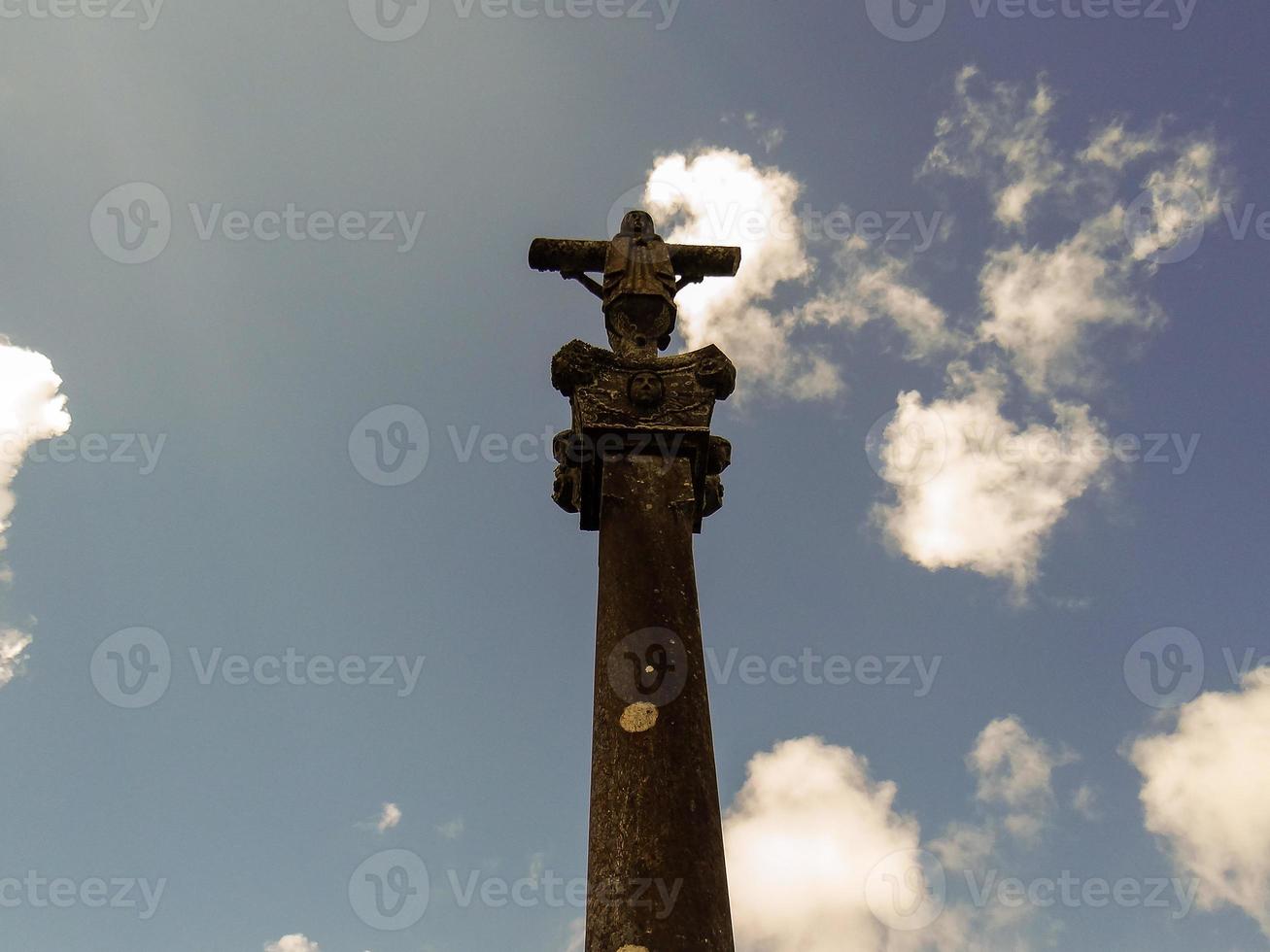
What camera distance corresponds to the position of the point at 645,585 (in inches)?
216

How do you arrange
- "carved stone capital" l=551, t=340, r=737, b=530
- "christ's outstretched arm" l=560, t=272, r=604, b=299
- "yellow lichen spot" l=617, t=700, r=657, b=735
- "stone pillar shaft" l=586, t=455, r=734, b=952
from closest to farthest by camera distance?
"stone pillar shaft" l=586, t=455, r=734, b=952, "yellow lichen spot" l=617, t=700, r=657, b=735, "carved stone capital" l=551, t=340, r=737, b=530, "christ's outstretched arm" l=560, t=272, r=604, b=299

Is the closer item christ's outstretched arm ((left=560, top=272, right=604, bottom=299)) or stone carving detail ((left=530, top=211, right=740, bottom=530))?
stone carving detail ((left=530, top=211, right=740, bottom=530))

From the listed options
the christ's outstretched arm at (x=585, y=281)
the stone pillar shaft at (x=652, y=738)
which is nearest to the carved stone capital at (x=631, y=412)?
the stone pillar shaft at (x=652, y=738)

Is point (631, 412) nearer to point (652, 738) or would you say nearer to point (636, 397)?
point (636, 397)

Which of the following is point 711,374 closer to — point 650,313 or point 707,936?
→ point 650,313

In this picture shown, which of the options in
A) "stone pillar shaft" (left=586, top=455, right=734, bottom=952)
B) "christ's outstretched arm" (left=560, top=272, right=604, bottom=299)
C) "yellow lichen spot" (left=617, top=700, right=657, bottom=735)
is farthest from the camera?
"christ's outstretched arm" (left=560, top=272, right=604, bottom=299)

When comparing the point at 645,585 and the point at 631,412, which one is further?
the point at 631,412

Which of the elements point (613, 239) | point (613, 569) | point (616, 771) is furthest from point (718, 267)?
point (616, 771)

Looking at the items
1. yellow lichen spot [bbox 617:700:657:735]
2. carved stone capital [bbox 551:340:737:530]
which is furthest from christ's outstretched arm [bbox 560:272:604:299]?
yellow lichen spot [bbox 617:700:657:735]

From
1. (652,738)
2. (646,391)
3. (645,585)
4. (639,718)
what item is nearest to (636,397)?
(646,391)

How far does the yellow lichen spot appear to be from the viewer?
4938mm

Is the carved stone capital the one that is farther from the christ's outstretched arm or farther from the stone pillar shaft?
the christ's outstretched arm

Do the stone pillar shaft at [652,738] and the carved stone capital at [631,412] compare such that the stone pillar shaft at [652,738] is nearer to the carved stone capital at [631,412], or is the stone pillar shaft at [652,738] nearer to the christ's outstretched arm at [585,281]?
the carved stone capital at [631,412]

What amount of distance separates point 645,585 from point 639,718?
835 mm
